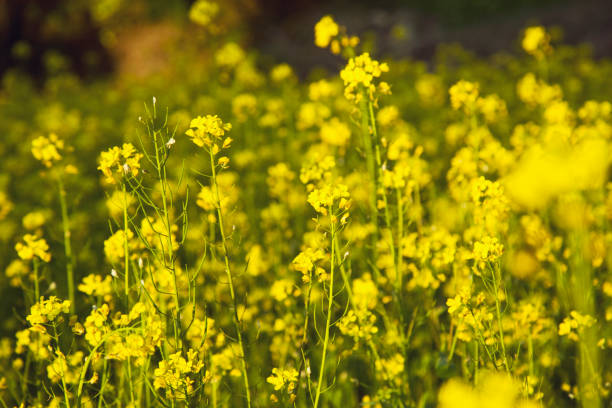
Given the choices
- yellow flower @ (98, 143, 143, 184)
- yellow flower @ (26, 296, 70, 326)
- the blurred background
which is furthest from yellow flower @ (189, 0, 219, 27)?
the blurred background

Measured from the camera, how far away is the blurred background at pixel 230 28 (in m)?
12.6

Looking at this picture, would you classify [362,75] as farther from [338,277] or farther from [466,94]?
[338,277]

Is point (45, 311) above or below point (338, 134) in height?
below

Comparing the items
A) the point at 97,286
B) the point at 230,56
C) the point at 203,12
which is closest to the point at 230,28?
the point at 230,56

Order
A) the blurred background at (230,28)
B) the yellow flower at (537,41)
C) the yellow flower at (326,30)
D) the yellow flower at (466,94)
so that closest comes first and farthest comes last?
the yellow flower at (326,30), the yellow flower at (466,94), the yellow flower at (537,41), the blurred background at (230,28)

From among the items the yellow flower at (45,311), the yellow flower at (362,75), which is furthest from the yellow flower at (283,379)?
the yellow flower at (362,75)

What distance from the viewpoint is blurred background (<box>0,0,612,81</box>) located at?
12562mm

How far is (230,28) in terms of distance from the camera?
43.0ft

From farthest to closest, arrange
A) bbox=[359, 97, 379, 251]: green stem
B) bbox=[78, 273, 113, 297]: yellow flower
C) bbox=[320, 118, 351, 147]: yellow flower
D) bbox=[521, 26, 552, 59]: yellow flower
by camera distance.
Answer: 1. bbox=[521, 26, 552, 59]: yellow flower
2. bbox=[320, 118, 351, 147]: yellow flower
3. bbox=[359, 97, 379, 251]: green stem
4. bbox=[78, 273, 113, 297]: yellow flower

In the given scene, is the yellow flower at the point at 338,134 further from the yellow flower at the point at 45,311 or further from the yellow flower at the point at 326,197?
the yellow flower at the point at 45,311

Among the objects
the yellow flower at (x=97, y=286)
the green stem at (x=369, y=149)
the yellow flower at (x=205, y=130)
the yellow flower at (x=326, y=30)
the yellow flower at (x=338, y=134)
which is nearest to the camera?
the yellow flower at (x=205, y=130)

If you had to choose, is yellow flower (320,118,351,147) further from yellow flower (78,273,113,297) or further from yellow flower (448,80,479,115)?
yellow flower (78,273,113,297)

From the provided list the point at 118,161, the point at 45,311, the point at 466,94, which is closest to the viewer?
the point at 45,311

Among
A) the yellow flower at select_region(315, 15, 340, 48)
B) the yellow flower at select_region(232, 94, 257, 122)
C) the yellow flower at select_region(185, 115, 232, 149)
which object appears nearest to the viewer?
the yellow flower at select_region(185, 115, 232, 149)
